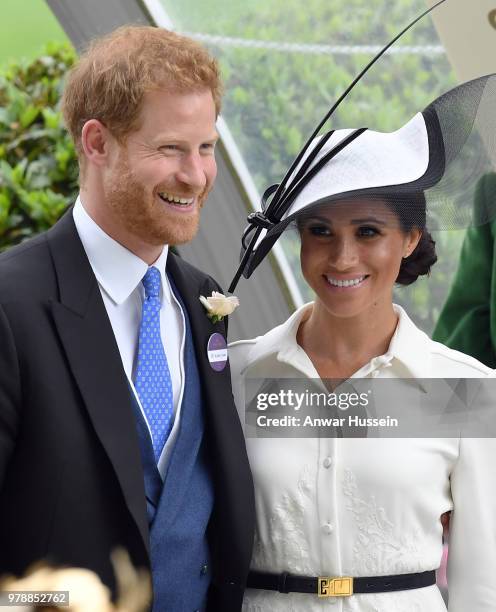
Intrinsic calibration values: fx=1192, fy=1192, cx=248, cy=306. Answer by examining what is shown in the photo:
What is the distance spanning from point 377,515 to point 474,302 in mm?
1138

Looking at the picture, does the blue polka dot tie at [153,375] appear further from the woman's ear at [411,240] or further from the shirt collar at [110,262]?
the woman's ear at [411,240]

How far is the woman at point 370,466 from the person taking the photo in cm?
278

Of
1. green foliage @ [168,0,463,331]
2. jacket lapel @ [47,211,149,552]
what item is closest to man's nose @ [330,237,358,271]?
jacket lapel @ [47,211,149,552]

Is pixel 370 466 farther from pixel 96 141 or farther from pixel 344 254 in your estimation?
pixel 96 141

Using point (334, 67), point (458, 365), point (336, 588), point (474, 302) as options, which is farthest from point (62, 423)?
point (334, 67)

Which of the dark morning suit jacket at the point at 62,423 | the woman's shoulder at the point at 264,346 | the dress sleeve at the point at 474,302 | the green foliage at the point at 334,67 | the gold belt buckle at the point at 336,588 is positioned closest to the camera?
the dark morning suit jacket at the point at 62,423

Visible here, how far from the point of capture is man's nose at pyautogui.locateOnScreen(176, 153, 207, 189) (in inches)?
104

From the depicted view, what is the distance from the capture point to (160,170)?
2.62m

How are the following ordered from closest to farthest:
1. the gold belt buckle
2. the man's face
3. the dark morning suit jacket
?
1. the dark morning suit jacket
2. the man's face
3. the gold belt buckle


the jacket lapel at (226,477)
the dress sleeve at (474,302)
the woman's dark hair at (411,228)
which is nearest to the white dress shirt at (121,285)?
the jacket lapel at (226,477)

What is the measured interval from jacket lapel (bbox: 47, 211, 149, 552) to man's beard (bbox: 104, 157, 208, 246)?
13 centimetres

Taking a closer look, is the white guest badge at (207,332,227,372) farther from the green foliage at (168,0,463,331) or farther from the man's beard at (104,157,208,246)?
the green foliage at (168,0,463,331)

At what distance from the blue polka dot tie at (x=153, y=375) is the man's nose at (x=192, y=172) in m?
0.23

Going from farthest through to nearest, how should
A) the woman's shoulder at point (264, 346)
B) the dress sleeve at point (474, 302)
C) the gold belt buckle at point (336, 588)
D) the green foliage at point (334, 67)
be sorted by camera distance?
1. the green foliage at point (334, 67)
2. the dress sleeve at point (474, 302)
3. the woman's shoulder at point (264, 346)
4. the gold belt buckle at point (336, 588)
